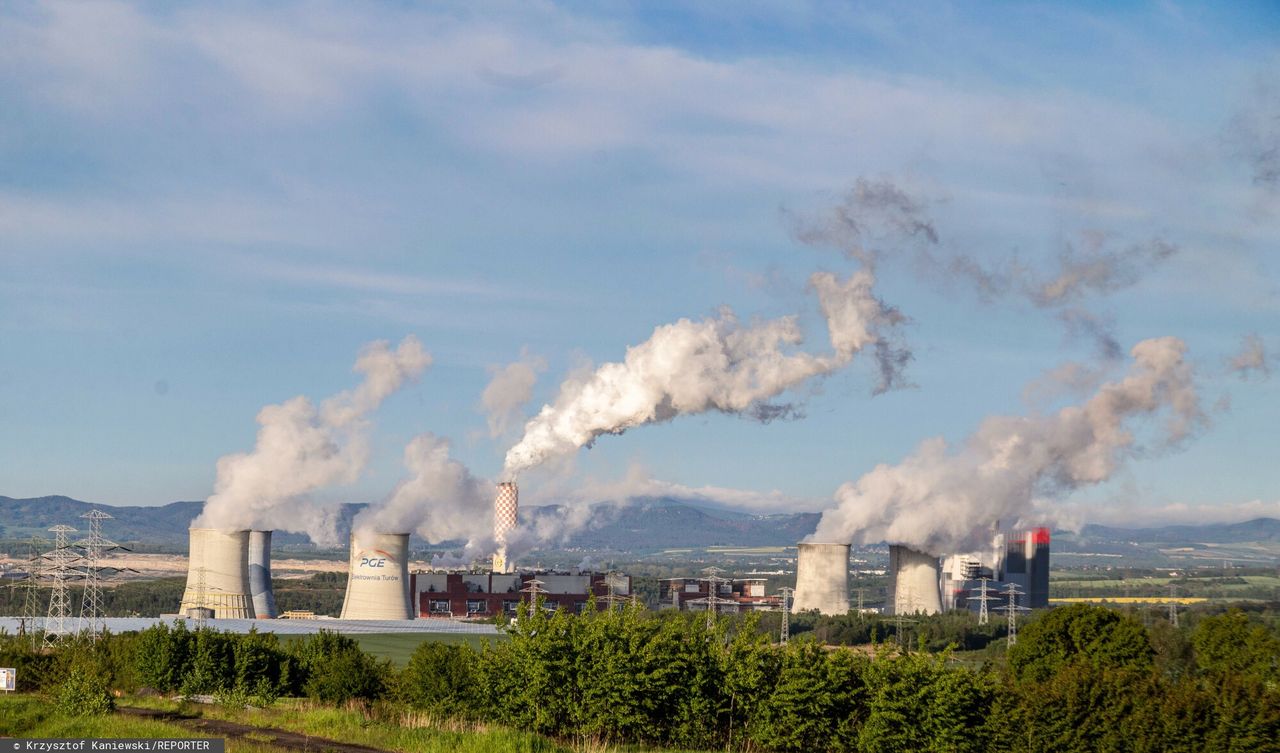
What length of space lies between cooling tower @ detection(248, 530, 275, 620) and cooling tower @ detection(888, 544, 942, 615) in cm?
5518

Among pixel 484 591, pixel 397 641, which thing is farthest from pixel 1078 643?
pixel 484 591

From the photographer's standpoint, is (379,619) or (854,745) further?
(379,619)

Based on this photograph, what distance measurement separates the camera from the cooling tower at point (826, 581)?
12369 cm

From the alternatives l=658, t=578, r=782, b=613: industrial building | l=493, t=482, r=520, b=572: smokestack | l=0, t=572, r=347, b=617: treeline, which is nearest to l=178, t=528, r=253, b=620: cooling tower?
l=493, t=482, r=520, b=572: smokestack

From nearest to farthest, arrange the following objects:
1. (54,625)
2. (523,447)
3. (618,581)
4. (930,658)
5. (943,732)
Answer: (943,732) < (930,658) < (54,625) < (523,447) < (618,581)

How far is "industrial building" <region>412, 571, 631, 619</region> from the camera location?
12781cm

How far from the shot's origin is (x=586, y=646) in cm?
3984

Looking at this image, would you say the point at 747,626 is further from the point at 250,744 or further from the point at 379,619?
the point at 379,619

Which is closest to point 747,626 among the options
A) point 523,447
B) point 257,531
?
point 523,447

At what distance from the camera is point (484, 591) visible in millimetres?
129125

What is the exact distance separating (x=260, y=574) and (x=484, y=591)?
A: 2854cm

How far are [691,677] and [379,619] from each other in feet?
218

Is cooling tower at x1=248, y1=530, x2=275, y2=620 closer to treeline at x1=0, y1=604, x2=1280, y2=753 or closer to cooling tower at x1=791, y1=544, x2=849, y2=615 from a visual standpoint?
cooling tower at x1=791, y1=544, x2=849, y2=615

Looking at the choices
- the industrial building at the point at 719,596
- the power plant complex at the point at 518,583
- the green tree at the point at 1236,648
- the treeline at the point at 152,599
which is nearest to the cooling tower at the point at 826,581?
the power plant complex at the point at 518,583
